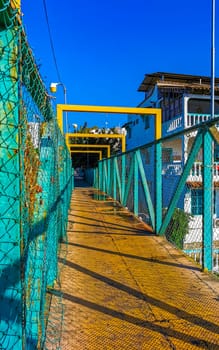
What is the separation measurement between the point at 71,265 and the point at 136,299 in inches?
44.4

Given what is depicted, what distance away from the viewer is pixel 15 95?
1.24 m

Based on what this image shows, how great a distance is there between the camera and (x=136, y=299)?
2578 millimetres

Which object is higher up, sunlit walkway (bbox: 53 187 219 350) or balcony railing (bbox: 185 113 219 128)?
balcony railing (bbox: 185 113 219 128)

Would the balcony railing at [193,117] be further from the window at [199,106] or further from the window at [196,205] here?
the window at [196,205]

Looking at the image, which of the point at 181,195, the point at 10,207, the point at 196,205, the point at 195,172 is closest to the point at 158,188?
the point at 181,195

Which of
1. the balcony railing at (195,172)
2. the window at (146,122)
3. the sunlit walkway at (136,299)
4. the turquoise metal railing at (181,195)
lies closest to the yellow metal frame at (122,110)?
the turquoise metal railing at (181,195)

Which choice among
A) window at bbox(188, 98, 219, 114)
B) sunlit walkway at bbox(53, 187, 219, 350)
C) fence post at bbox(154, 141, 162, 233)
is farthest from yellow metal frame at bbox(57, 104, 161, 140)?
window at bbox(188, 98, 219, 114)

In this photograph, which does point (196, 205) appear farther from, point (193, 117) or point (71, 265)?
point (193, 117)

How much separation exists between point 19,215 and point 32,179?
535mm

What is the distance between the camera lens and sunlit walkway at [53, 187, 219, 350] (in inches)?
79.0

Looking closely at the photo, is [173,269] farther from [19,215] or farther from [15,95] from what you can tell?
[15,95]

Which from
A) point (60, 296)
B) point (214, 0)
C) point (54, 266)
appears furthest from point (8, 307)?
point (214, 0)

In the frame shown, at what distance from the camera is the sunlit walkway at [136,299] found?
2.01 metres

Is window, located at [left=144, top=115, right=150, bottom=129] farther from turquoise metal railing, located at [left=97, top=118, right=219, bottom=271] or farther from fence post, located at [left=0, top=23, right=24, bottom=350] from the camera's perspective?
fence post, located at [left=0, top=23, right=24, bottom=350]
